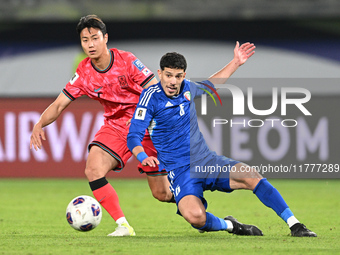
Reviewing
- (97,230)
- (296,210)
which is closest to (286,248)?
(97,230)

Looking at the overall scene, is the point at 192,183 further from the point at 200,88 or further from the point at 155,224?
the point at 155,224

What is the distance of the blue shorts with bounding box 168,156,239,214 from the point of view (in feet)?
19.4

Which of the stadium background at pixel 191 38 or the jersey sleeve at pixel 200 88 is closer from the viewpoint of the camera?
the jersey sleeve at pixel 200 88

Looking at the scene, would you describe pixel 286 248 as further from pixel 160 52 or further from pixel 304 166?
pixel 160 52

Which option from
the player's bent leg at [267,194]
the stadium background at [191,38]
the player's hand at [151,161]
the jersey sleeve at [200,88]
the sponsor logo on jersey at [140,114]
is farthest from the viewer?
the stadium background at [191,38]

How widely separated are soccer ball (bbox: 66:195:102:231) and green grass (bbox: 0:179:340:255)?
0.12m

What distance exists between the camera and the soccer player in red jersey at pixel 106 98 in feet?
20.7

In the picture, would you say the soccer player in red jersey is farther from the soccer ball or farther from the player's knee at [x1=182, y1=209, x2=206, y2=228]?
the player's knee at [x1=182, y1=209, x2=206, y2=228]

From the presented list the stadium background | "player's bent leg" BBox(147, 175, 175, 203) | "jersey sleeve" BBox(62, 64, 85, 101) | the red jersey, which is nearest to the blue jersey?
the red jersey

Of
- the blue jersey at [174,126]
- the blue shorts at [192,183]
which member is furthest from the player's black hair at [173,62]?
the blue shorts at [192,183]

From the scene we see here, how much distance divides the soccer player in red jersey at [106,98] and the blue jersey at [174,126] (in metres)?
0.51

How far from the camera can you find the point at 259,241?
5598 millimetres

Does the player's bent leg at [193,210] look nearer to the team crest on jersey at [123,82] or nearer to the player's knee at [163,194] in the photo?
the player's knee at [163,194]

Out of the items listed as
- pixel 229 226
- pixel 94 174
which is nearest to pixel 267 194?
pixel 229 226
